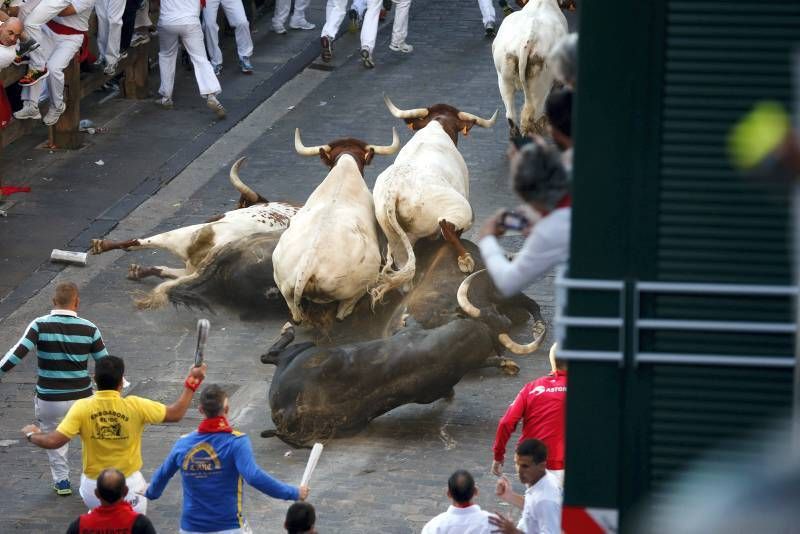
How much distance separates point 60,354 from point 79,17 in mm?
7961

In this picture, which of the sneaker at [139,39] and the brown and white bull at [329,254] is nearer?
the brown and white bull at [329,254]

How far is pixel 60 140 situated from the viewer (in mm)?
17000

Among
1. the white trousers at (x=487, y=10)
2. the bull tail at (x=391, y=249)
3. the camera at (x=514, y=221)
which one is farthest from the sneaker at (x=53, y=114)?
the camera at (x=514, y=221)

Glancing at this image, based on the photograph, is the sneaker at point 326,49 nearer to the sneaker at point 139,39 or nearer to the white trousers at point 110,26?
the sneaker at point 139,39

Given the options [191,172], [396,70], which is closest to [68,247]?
[191,172]

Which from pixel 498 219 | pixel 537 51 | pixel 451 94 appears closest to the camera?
pixel 498 219

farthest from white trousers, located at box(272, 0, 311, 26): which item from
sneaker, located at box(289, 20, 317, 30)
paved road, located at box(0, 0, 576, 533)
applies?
paved road, located at box(0, 0, 576, 533)

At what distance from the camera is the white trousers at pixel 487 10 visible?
66.9 ft

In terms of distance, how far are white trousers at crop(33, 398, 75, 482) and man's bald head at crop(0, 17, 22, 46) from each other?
635cm

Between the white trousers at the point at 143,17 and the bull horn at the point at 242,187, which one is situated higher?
the white trousers at the point at 143,17

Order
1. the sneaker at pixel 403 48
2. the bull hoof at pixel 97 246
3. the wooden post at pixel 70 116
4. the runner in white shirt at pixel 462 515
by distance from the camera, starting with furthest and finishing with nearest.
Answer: the sneaker at pixel 403 48 < the wooden post at pixel 70 116 < the bull hoof at pixel 97 246 < the runner in white shirt at pixel 462 515

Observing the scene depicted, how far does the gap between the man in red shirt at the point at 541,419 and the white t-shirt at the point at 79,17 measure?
381 inches

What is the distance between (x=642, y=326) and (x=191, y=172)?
41.2 feet

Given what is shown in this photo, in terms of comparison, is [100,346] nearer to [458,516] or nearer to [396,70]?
[458,516]
